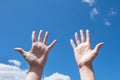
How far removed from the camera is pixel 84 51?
28.8 ft

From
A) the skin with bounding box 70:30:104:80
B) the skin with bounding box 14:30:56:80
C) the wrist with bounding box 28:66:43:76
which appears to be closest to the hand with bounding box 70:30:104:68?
the skin with bounding box 70:30:104:80

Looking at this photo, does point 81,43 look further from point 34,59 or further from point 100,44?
point 34,59

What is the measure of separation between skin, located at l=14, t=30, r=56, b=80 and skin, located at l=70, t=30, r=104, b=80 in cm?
82

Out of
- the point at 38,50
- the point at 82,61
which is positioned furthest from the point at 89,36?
the point at 38,50

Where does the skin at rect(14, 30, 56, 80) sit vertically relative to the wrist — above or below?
above

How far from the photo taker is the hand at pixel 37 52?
871 centimetres

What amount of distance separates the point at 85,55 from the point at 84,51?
207 millimetres

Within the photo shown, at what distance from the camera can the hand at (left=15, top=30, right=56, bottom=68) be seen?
28.6 ft

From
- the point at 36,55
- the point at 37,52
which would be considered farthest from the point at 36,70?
the point at 37,52

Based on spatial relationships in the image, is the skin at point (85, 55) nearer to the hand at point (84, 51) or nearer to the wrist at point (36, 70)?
the hand at point (84, 51)

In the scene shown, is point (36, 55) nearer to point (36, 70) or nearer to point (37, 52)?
point (37, 52)

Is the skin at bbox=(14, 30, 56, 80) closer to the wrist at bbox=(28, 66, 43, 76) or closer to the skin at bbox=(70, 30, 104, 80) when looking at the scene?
the wrist at bbox=(28, 66, 43, 76)

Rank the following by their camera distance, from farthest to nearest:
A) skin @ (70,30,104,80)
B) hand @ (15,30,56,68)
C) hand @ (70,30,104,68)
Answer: hand @ (15,30,56,68) → hand @ (70,30,104,68) → skin @ (70,30,104,80)

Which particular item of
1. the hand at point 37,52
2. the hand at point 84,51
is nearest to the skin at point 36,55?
the hand at point 37,52
